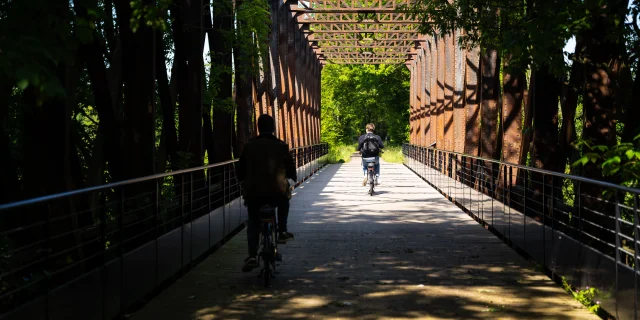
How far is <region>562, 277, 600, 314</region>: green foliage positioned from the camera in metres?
6.00

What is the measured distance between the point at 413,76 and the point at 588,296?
4246 centimetres

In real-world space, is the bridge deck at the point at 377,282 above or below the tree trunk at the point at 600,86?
below

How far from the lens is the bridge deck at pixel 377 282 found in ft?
19.9

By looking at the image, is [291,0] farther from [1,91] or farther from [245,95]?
[1,91]

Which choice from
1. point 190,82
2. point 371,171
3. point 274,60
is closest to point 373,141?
point 371,171

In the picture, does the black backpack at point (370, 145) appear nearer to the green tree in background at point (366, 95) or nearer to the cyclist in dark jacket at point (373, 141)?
the cyclist in dark jacket at point (373, 141)

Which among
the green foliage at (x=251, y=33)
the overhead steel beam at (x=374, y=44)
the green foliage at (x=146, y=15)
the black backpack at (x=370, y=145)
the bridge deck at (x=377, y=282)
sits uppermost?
the overhead steel beam at (x=374, y=44)

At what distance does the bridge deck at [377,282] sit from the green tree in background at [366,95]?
49.0 m

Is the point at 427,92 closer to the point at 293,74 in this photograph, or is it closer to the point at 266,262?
the point at 293,74

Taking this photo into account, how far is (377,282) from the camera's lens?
7.32 m

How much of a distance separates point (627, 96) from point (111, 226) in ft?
18.6

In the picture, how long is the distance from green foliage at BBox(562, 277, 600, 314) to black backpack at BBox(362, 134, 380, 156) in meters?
11.8

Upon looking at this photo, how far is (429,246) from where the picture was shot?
991 centimetres

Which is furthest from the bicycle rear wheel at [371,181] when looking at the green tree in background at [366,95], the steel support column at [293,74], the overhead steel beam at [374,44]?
the green tree in background at [366,95]
